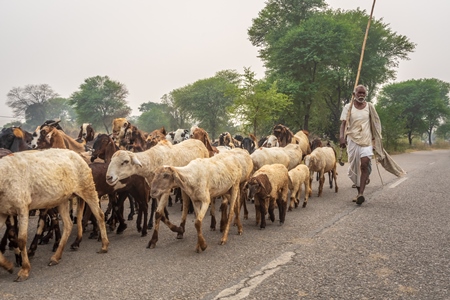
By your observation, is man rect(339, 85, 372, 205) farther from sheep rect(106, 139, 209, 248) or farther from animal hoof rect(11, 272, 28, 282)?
animal hoof rect(11, 272, 28, 282)

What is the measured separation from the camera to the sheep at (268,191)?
21.8 feet

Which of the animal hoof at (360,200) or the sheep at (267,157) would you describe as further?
the sheep at (267,157)

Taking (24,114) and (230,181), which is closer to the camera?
(230,181)

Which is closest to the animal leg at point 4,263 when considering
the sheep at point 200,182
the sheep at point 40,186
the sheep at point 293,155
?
the sheep at point 40,186

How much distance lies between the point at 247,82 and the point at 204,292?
76.2ft

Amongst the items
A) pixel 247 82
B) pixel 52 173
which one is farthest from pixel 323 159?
pixel 247 82

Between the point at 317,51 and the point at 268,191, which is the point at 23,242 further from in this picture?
the point at 317,51

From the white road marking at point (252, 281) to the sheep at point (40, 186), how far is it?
102 inches

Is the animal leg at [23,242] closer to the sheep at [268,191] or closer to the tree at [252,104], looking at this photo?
the sheep at [268,191]

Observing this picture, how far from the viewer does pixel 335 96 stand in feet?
131

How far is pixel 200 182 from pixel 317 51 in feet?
92.7

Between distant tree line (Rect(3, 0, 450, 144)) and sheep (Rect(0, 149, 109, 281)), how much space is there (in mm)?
20755

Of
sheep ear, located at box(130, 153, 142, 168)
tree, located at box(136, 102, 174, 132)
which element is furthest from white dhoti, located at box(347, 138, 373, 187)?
tree, located at box(136, 102, 174, 132)

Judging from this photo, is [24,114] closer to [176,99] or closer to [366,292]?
[176,99]
